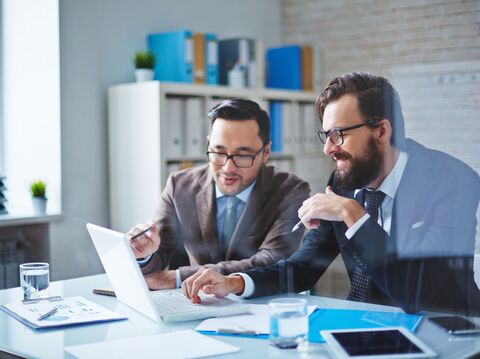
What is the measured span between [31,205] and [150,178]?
515mm

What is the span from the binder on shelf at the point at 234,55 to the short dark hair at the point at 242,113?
3.02 ft

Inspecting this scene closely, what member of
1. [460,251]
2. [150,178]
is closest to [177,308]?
[460,251]

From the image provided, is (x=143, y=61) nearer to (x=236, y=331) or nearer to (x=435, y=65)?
(x=435, y=65)

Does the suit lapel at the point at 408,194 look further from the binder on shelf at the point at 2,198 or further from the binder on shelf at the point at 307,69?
the binder on shelf at the point at 2,198

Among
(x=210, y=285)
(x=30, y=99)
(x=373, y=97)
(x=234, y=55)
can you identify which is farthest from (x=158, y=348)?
(x=234, y=55)

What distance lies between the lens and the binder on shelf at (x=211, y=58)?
3.14m

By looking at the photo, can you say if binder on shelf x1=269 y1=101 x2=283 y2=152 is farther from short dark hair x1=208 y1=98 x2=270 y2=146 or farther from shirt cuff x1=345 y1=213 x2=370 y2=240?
shirt cuff x1=345 y1=213 x2=370 y2=240

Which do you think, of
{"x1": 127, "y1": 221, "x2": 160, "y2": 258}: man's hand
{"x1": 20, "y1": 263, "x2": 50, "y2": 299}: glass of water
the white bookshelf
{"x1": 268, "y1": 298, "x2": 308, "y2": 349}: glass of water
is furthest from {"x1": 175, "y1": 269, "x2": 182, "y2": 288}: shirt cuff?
the white bookshelf

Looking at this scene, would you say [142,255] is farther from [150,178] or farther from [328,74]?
[328,74]

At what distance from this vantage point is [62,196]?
114 inches

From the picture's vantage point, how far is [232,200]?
2270 millimetres

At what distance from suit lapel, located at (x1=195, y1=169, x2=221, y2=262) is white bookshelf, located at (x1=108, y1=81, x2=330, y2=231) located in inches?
21.8

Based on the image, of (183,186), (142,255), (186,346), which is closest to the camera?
(186,346)

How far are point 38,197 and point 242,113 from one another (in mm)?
1040
